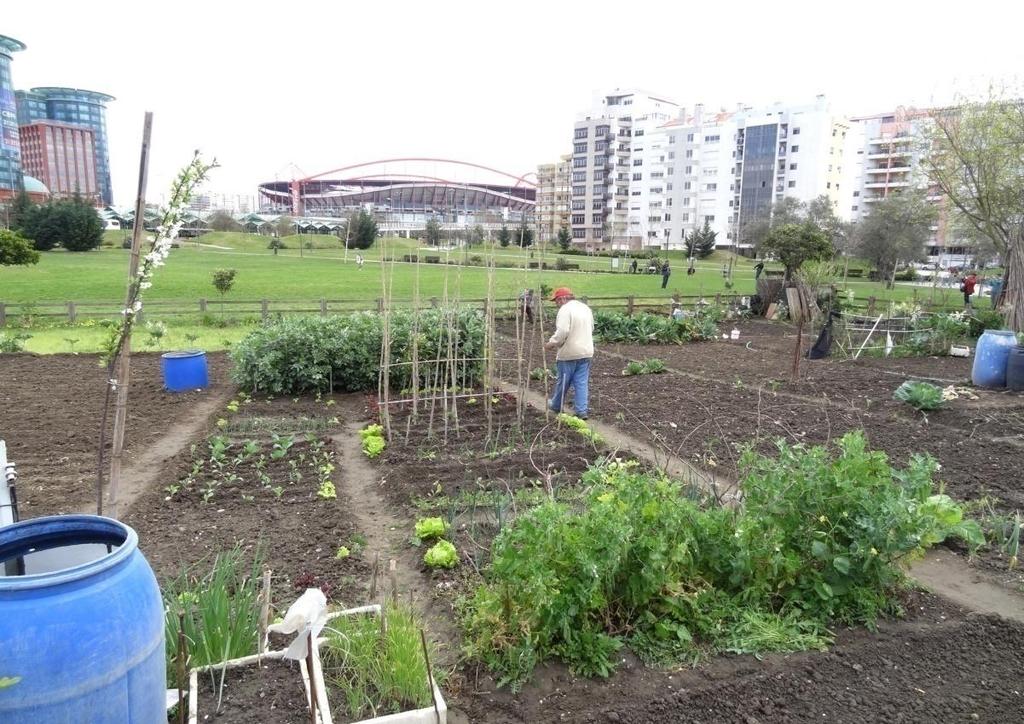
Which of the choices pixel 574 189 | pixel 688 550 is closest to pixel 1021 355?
pixel 688 550

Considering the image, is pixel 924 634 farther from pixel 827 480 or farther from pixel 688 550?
pixel 688 550

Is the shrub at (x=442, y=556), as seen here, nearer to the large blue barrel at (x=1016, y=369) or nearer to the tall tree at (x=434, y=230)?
the large blue barrel at (x=1016, y=369)

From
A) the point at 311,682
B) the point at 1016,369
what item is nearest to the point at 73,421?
the point at 311,682

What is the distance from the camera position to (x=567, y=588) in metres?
2.98

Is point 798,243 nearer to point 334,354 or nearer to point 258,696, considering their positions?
point 334,354

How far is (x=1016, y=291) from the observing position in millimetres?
15539

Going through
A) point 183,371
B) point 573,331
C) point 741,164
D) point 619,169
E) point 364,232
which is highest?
point 619,169

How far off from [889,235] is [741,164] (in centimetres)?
4168

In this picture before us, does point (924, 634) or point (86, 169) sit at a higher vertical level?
point (86, 169)

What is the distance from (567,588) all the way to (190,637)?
160 cm

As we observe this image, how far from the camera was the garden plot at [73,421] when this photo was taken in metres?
5.56

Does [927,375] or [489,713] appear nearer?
[489,713]

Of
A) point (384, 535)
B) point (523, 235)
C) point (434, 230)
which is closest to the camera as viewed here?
point (384, 535)

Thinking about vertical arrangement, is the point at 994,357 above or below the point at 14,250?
below
